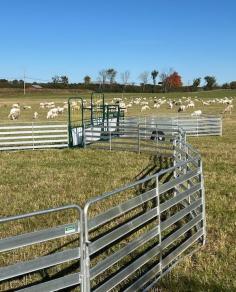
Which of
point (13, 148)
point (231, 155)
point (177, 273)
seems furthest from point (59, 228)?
point (13, 148)

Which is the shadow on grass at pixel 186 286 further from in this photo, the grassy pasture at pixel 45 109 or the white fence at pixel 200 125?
the grassy pasture at pixel 45 109

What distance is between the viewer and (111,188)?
497 inches

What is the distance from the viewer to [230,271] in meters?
6.83

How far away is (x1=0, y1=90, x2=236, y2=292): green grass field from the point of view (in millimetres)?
6738

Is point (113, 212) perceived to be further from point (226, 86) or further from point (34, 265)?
point (226, 86)

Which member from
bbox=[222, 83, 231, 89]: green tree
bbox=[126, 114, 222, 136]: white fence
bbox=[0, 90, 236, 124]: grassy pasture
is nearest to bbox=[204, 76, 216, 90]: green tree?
bbox=[222, 83, 231, 89]: green tree

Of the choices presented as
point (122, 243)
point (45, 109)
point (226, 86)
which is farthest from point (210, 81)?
point (122, 243)

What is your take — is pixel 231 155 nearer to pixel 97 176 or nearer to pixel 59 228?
pixel 97 176

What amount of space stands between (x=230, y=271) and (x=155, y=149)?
13.6m

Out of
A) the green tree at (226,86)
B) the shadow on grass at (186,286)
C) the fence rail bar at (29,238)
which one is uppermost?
the green tree at (226,86)

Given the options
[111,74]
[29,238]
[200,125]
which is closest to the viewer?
[29,238]

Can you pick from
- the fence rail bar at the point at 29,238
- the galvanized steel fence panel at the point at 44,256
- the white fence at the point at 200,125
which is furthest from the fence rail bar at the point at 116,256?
the white fence at the point at 200,125

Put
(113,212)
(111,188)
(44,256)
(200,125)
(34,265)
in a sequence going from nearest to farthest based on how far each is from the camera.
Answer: (34,265) → (44,256) → (113,212) → (111,188) → (200,125)

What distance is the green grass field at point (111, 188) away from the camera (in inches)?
Answer: 265
